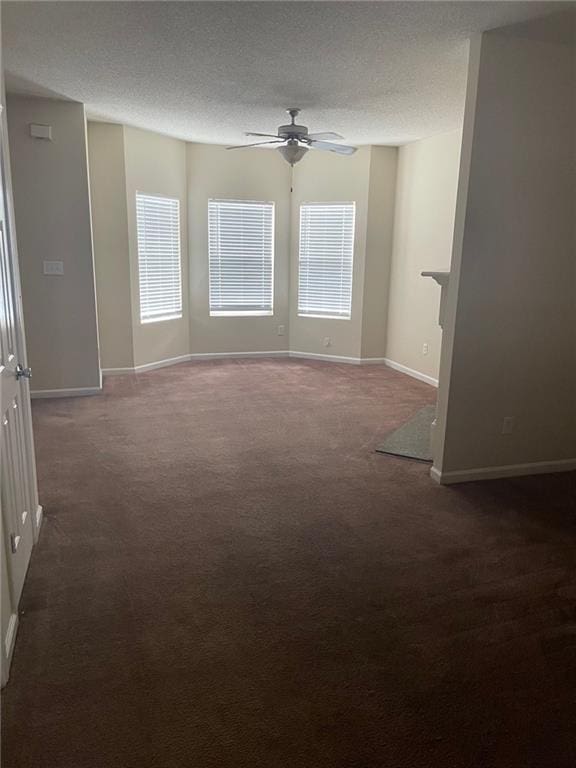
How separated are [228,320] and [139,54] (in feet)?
13.4

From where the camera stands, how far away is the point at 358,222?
6.74 metres

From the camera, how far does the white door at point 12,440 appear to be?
81.4 inches

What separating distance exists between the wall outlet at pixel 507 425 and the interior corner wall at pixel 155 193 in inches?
171

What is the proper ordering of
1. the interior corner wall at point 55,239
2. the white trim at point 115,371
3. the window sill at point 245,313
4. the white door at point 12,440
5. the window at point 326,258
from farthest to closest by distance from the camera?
the window sill at point 245,313 → the window at point 326,258 → the white trim at point 115,371 → the interior corner wall at point 55,239 → the white door at point 12,440

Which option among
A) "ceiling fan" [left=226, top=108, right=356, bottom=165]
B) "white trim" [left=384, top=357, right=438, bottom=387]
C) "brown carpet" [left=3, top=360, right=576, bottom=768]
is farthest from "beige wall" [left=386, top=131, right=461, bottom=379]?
"brown carpet" [left=3, top=360, right=576, bottom=768]

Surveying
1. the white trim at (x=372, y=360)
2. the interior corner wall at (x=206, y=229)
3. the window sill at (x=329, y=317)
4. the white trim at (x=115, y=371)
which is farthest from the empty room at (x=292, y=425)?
the window sill at (x=329, y=317)

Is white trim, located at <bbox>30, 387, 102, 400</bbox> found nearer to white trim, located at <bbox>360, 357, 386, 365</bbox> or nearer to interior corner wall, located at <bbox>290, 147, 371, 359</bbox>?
interior corner wall, located at <bbox>290, 147, 371, 359</bbox>

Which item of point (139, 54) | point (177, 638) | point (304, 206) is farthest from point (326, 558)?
point (304, 206)

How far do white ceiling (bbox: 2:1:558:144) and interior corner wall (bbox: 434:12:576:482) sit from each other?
0.38 metres

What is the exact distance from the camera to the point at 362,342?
7023mm

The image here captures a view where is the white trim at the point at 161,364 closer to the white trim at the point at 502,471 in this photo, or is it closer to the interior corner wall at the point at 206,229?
the interior corner wall at the point at 206,229

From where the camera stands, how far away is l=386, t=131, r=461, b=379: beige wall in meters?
5.64

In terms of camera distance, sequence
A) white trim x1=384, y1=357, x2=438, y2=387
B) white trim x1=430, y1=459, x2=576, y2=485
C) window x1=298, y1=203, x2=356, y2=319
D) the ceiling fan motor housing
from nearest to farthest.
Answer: white trim x1=430, y1=459, x2=576, y2=485
the ceiling fan motor housing
white trim x1=384, y1=357, x2=438, y2=387
window x1=298, y1=203, x2=356, y2=319

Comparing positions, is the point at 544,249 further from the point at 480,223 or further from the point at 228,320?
the point at 228,320
